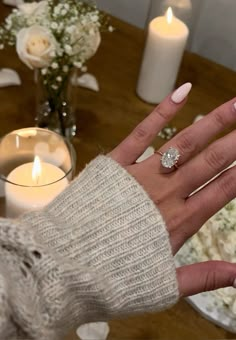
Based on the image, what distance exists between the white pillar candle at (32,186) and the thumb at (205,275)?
0.22 metres

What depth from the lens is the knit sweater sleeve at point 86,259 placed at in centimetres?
56

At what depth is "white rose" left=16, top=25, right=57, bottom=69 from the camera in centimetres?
88

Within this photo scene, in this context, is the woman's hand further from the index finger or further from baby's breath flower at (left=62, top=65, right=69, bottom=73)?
baby's breath flower at (left=62, top=65, right=69, bottom=73)

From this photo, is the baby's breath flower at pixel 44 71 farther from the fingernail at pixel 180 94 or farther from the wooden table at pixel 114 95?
the fingernail at pixel 180 94

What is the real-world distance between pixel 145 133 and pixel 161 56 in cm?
38

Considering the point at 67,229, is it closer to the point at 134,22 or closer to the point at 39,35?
the point at 39,35

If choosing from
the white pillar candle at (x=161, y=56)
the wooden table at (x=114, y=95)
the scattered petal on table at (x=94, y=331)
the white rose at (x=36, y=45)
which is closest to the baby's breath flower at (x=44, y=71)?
the white rose at (x=36, y=45)

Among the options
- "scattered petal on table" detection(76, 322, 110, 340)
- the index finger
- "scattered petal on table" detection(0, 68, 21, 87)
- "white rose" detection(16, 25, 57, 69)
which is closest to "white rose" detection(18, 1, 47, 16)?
"white rose" detection(16, 25, 57, 69)

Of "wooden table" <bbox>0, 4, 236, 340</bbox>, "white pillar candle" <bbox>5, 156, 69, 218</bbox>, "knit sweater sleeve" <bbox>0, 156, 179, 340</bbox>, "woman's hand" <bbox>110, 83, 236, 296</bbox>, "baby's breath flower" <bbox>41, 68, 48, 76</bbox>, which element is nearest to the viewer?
"knit sweater sleeve" <bbox>0, 156, 179, 340</bbox>

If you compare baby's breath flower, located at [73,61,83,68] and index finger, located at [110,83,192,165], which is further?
baby's breath flower, located at [73,61,83,68]

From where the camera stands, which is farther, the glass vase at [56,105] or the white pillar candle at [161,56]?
the white pillar candle at [161,56]

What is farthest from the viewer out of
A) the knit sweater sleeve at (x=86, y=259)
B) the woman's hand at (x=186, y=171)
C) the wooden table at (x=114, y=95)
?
Result: the wooden table at (x=114, y=95)

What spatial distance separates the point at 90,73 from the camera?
111 cm

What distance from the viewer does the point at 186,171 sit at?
2.27ft
